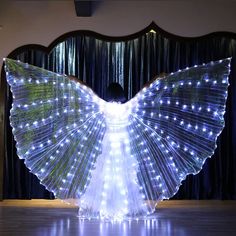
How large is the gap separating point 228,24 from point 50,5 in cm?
197

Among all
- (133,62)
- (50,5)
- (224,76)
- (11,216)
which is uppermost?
(50,5)

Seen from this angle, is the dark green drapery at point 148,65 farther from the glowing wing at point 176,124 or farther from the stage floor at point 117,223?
the glowing wing at point 176,124

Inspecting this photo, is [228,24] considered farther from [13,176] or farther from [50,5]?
[13,176]

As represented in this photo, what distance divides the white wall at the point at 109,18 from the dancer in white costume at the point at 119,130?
1.15 metres

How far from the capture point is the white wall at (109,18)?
4.51 meters

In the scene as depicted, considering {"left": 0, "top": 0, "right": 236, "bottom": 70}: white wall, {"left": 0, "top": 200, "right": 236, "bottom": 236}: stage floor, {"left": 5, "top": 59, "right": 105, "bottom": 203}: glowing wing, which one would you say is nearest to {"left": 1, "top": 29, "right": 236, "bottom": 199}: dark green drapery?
{"left": 0, "top": 0, "right": 236, "bottom": 70}: white wall

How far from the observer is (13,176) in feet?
15.5

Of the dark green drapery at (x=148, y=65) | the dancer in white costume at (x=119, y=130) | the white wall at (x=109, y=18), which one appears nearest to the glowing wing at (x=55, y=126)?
the dancer in white costume at (x=119, y=130)

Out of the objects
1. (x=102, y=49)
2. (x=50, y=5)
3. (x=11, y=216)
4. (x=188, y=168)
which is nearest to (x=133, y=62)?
(x=102, y=49)

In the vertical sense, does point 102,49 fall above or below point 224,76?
above

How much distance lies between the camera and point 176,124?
11.4ft

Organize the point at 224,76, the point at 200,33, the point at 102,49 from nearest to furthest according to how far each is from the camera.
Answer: the point at 224,76 < the point at 200,33 < the point at 102,49

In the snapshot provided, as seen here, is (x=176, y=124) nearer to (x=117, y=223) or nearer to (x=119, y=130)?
(x=119, y=130)

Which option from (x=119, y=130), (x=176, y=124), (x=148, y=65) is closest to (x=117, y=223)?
(x=119, y=130)
